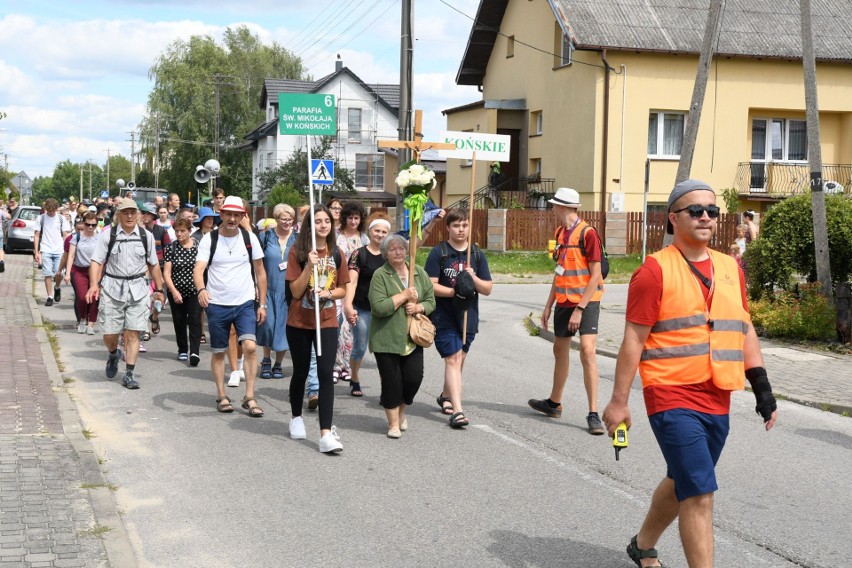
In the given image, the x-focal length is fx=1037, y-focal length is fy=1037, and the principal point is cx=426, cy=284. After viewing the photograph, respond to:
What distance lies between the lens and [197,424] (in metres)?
8.68

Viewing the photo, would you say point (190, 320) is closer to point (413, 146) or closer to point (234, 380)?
point (234, 380)

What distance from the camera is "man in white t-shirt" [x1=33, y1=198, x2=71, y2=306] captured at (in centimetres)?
1897

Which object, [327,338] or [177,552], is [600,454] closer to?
[327,338]

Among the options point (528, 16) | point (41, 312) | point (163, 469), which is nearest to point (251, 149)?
point (528, 16)

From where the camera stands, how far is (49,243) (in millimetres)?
19062

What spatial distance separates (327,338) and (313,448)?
2.75 ft

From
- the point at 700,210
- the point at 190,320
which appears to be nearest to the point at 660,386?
the point at 700,210

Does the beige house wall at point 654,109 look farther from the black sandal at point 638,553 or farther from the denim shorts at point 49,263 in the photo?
the black sandal at point 638,553

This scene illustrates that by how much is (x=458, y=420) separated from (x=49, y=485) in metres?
3.32

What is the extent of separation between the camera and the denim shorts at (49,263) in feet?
62.2

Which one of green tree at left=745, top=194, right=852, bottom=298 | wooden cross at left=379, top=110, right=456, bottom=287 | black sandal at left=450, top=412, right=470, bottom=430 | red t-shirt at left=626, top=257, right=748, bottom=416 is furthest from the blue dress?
green tree at left=745, top=194, right=852, bottom=298

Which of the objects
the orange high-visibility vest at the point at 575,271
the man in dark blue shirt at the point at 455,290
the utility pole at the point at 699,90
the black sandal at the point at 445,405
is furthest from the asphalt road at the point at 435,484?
the utility pole at the point at 699,90

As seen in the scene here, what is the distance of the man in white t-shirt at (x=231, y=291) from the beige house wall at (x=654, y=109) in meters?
25.2

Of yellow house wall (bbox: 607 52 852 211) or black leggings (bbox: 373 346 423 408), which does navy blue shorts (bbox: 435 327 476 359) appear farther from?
yellow house wall (bbox: 607 52 852 211)
